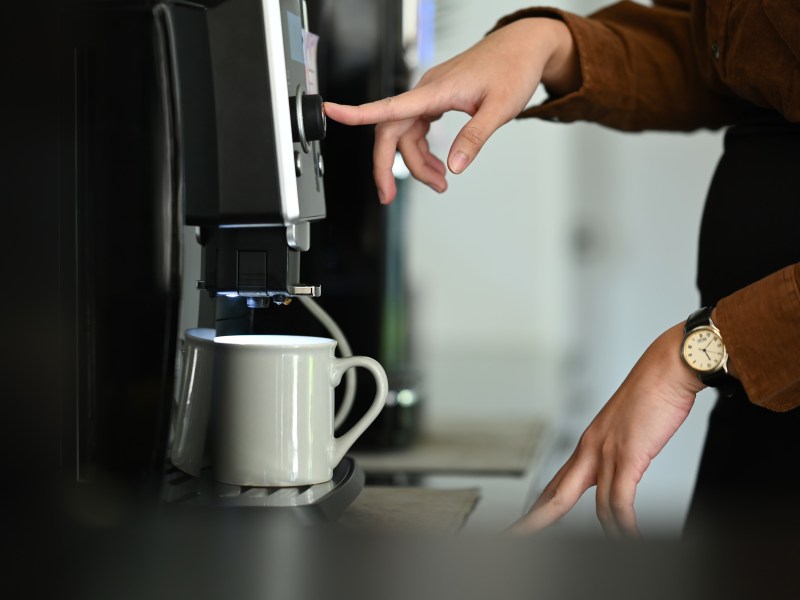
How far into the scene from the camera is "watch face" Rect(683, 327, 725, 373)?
58 cm

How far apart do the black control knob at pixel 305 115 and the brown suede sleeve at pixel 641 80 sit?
252mm

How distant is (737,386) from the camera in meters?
0.61

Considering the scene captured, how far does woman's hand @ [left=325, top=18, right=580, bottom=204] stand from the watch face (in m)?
0.19

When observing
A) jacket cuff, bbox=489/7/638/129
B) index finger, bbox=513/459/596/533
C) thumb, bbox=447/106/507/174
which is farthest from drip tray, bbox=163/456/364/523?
jacket cuff, bbox=489/7/638/129

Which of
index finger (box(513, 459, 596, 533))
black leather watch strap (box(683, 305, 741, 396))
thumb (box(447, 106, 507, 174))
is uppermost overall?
thumb (box(447, 106, 507, 174))

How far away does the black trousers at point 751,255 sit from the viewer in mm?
769

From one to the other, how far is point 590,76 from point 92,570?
23.9 inches

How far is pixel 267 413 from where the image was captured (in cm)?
62

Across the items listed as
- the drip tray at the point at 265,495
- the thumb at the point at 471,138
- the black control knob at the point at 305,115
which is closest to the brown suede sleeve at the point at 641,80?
the thumb at the point at 471,138

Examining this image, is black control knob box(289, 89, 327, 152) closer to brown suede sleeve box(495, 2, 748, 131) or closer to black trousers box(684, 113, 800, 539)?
brown suede sleeve box(495, 2, 748, 131)

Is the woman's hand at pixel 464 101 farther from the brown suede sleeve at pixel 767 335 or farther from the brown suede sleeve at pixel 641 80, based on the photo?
the brown suede sleeve at pixel 767 335

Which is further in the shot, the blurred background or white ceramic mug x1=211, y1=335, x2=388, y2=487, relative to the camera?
the blurred background

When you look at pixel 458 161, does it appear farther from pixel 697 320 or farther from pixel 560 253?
pixel 560 253

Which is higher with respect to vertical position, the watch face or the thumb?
the thumb
